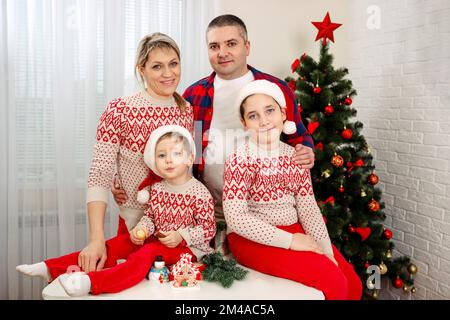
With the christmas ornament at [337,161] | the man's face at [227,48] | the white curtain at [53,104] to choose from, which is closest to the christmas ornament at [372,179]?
the christmas ornament at [337,161]

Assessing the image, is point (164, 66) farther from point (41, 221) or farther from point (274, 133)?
point (41, 221)

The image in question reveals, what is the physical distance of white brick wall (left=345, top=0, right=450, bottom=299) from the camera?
2.70 metres

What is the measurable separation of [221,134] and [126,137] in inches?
21.3

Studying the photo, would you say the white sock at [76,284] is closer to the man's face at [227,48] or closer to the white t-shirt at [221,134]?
the white t-shirt at [221,134]

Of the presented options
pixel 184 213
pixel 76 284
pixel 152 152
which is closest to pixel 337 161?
pixel 184 213

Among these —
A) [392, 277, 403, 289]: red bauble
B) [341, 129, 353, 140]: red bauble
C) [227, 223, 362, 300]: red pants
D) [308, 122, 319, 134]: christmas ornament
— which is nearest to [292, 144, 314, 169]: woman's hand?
[227, 223, 362, 300]: red pants

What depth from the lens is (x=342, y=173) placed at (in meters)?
2.78

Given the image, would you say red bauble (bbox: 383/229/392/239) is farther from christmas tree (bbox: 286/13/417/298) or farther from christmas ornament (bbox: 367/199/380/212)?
christmas ornament (bbox: 367/199/380/212)

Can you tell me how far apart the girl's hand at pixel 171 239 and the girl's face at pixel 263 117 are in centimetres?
48

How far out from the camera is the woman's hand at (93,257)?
5.31 ft

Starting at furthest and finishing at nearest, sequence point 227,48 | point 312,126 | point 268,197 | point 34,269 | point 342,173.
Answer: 1. point 342,173
2. point 312,126
3. point 227,48
4. point 268,197
5. point 34,269

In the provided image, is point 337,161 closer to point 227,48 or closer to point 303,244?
point 227,48
